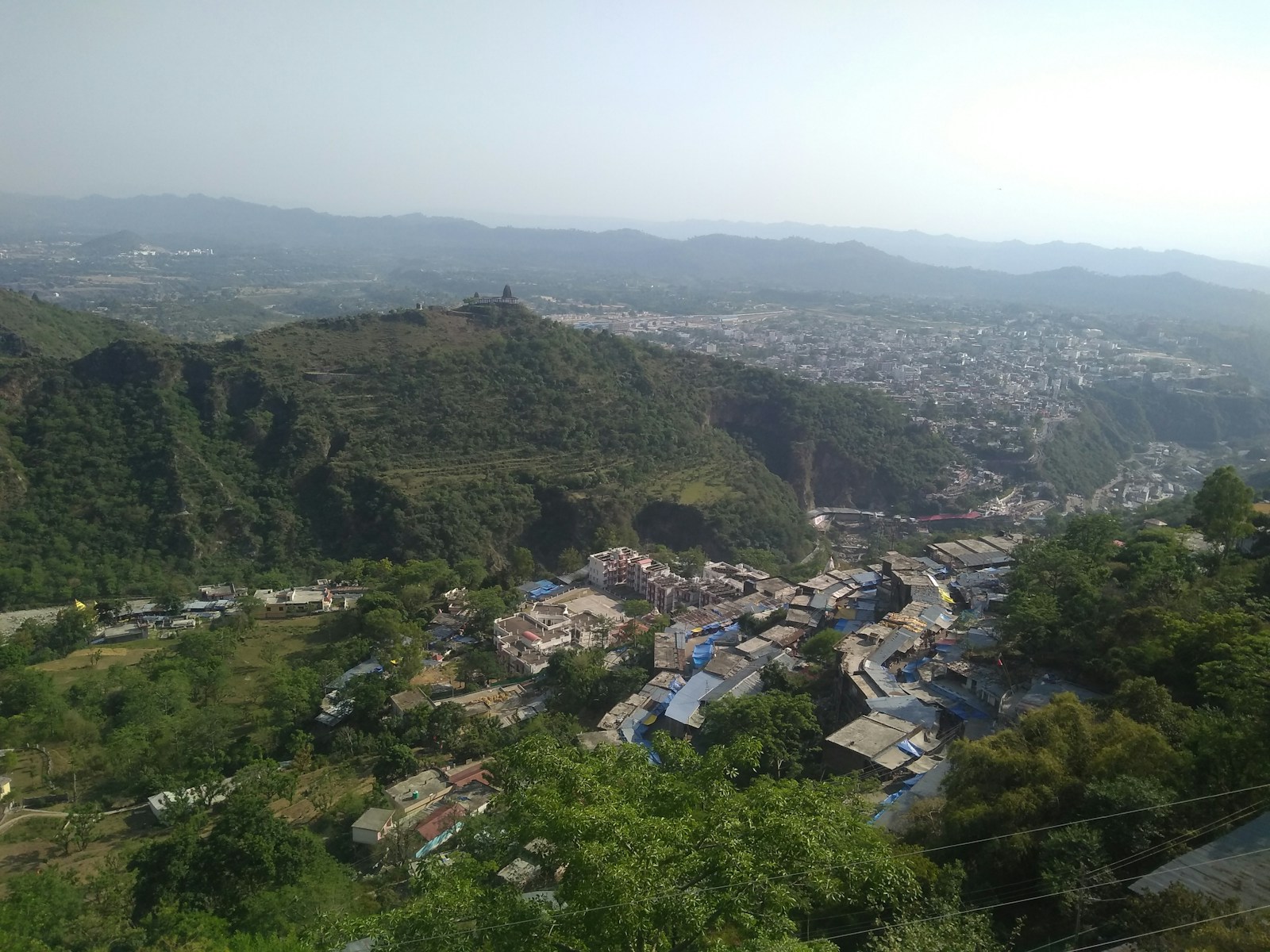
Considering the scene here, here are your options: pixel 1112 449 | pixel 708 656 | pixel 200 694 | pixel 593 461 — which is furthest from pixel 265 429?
pixel 1112 449

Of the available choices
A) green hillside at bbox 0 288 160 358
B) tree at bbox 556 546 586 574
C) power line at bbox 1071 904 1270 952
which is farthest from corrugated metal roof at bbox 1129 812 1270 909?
green hillside at bbox 0 288 160 358

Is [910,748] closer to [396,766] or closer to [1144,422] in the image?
[396,766]

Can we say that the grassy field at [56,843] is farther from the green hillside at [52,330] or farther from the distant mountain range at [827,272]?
the distant mountain range at [827,272]

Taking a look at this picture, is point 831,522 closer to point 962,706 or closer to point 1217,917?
point 962,706

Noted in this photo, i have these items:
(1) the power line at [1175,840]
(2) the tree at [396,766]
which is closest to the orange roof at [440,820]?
(2) the tree at [396,766]

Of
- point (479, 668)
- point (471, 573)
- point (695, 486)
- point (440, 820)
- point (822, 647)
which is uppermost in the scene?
point (822, 647)

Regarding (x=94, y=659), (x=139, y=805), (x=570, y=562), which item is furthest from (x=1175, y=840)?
(x=94, y=659)

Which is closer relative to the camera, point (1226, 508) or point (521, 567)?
point (1226, 508)
